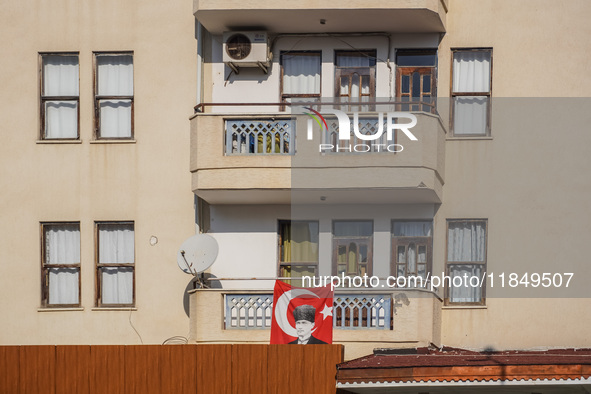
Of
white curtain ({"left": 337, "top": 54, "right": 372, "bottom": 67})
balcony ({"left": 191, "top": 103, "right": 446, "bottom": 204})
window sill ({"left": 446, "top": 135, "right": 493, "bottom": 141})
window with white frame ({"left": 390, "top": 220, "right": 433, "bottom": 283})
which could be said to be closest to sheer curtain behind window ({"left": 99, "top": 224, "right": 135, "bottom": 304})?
balcony ({"left": 191, "top": 103, "right": 446, "bottom": 204})

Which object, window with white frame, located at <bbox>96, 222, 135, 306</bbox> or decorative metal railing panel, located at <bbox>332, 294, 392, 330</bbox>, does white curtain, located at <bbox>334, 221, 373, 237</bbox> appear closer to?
decorative metal railing panel, located at <bbox>332, 294, 392, 330</bbox>

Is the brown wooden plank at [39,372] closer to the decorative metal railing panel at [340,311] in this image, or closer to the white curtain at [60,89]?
the decorative metal railing panel at [340,311]

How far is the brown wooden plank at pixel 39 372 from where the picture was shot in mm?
19016

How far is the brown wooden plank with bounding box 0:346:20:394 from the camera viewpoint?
62.6ft

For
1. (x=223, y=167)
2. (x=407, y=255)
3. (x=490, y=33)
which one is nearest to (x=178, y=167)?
(x=223, y=167)

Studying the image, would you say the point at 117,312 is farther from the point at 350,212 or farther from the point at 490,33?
the point at 490,33

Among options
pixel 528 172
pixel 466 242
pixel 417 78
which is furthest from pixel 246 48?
pixel 528 172

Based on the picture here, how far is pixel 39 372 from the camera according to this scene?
62.5 feet

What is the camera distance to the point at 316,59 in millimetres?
21531

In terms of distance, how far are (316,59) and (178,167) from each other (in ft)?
10.1

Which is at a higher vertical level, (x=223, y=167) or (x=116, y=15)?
(x=116, y=15)

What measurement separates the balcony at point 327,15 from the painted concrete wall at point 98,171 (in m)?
1.00

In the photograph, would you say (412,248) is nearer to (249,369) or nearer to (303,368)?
(303,368)

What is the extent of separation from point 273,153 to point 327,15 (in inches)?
98.5
